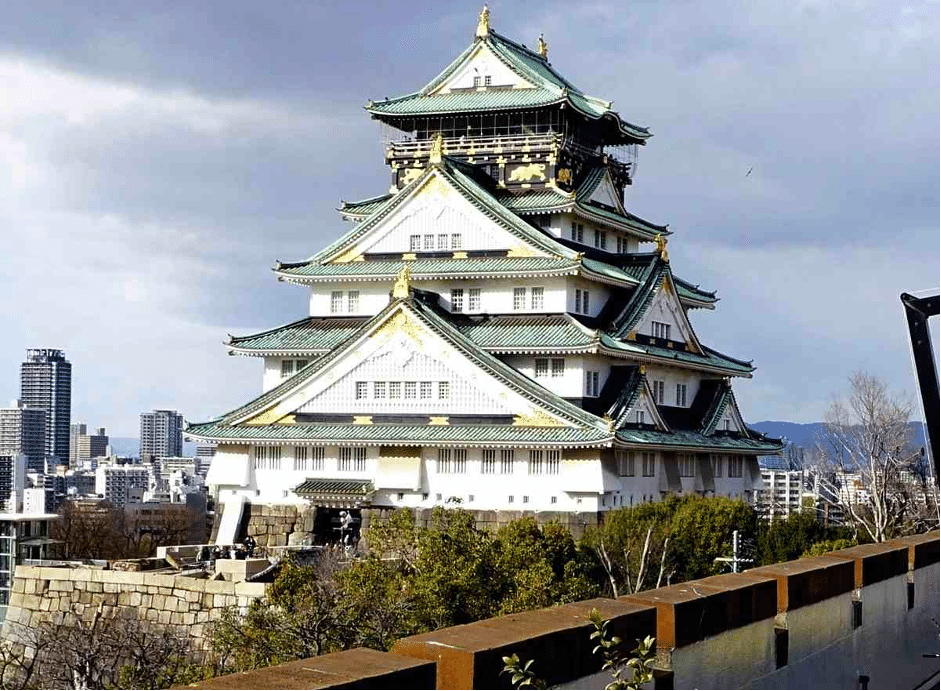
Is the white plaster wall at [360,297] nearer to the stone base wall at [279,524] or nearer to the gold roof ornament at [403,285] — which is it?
the gold roof ornament at [403,285]

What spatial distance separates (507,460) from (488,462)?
2.61 ft

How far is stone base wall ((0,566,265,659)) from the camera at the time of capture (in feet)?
132

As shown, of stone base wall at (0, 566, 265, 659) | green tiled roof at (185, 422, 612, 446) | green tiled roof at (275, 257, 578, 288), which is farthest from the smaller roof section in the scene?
stone base wall at (0, 566, 265, 659)

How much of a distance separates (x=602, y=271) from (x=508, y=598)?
1031 inches

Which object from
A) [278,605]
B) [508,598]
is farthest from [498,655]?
[508,598]

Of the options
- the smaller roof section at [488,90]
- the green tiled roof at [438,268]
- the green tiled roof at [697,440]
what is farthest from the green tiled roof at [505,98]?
the green tiled roof at [697,440]

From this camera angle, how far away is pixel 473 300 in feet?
189

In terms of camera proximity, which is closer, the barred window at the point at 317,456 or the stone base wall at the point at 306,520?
the stone base wall at the point at 306,520

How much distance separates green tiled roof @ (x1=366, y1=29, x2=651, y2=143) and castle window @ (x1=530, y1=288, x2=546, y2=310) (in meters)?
8.76

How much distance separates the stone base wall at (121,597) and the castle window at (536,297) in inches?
772

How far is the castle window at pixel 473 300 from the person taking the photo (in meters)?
57.4

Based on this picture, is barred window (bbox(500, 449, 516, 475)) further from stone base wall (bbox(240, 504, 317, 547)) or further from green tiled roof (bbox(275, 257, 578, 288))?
stone base wall (bbox(240, 504, 317, 547))

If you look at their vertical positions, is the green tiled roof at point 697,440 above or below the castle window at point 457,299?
below

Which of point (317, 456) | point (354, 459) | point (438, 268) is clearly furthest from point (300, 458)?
point (438, 268)
